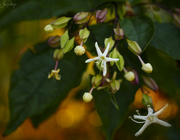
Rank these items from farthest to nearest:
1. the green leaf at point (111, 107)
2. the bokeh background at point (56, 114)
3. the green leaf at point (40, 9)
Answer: the bokeh background at point (56, 114) < the green leaf at point (40, 9) < the green leaf at point (111, 107)

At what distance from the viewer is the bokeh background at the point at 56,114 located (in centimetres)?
125

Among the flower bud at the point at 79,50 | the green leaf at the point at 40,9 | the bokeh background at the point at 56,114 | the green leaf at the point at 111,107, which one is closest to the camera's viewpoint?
the flower bud at the point at 79,50

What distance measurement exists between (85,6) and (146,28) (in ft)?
0.79

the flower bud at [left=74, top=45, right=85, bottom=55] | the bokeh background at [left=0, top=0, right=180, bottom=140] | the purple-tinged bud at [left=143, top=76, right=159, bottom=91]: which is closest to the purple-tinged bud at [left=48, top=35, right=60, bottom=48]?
the flower bud at [left=74, top=45, right=85, bottom=55]

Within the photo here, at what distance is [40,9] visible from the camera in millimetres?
749

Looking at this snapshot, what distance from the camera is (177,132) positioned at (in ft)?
4.07

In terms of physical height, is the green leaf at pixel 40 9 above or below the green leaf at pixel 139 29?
above

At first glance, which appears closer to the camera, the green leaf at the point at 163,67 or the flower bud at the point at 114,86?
the flower bud at the point at 114,86

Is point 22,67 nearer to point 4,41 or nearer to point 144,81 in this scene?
point 144,81

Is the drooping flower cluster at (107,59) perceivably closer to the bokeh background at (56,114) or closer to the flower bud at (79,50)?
the flower bud at (79,50)

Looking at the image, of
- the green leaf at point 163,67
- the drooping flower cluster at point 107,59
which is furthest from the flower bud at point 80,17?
the green leaf at point 163,67

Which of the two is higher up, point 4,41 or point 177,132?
point 4,41

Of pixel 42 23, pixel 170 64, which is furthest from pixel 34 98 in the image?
pixel 42 23

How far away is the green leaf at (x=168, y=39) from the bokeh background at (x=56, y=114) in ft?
2.08
